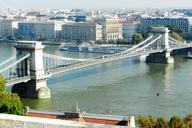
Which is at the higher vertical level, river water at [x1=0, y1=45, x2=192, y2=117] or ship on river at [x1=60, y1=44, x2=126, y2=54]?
ship on river at [x1=60, y1=44, x2=126, y2=54]

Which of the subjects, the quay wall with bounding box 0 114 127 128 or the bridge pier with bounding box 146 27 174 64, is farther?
the bridge pier with bounding box 146 27 174 64

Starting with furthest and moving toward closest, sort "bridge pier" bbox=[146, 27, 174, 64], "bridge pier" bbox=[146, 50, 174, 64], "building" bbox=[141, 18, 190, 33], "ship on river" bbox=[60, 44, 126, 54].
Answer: "building" bbox=[141, 18, 190, 33] < "ship on river" bbox=[60, 44, 126, 54] < "bridge pier" bbox=[146, 27, 174, 64] < "bridge pier" bbox=[146, 50, 174, 64]

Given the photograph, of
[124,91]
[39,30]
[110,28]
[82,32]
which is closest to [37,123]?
[124,91]

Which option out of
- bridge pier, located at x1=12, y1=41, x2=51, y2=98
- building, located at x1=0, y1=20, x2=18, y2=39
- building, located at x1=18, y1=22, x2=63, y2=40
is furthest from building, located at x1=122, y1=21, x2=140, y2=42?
bridge pier, located at x1=12, y1=41, x2=51, y2=98

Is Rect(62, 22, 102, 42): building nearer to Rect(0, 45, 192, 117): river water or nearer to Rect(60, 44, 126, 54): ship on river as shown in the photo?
Rect(60, 44, 126, 54): ship on river

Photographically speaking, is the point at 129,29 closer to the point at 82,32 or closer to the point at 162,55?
the point at 82,32

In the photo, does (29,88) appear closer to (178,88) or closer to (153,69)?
(178,88)

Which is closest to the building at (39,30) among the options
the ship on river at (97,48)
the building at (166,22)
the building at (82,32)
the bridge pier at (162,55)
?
the building at (82,32)

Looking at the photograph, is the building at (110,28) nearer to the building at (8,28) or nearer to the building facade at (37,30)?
the building facade at (37,30)
